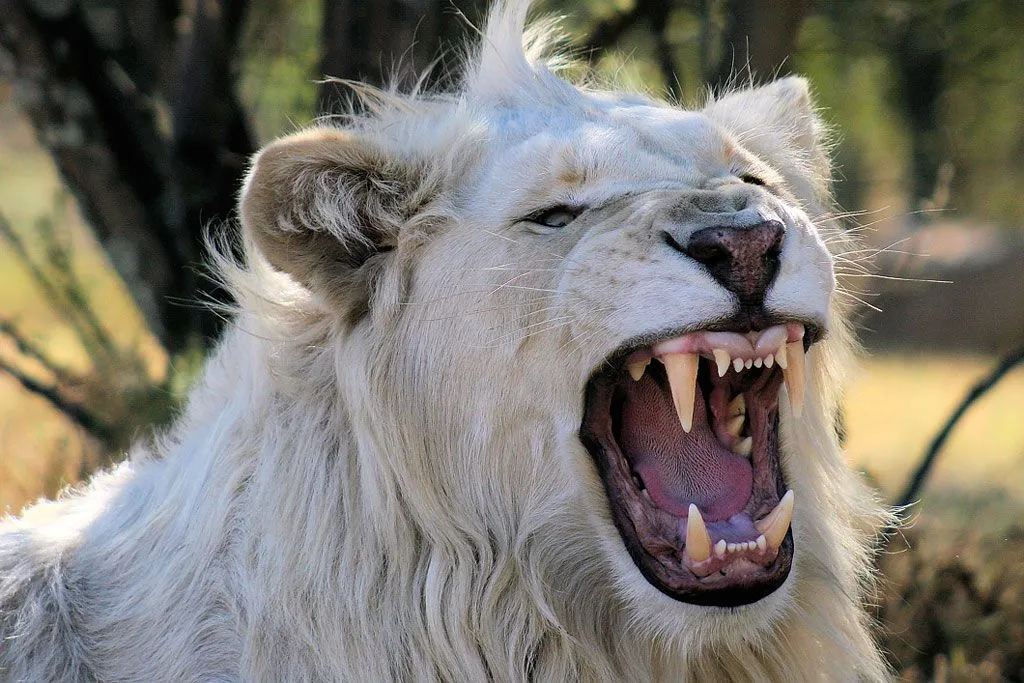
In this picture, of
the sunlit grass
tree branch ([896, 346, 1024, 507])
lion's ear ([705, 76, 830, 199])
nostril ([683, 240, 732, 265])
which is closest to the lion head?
nostril ([683, 240, 732, 265])

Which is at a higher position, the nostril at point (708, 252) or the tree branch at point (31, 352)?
the nostril at point (708, 252)

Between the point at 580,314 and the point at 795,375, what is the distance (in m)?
0.52

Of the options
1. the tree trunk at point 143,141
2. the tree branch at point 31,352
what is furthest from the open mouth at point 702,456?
the tree branch at point 31,352

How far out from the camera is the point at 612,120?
303 cm

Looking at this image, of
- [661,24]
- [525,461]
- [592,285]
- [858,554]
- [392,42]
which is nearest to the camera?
[592,285]

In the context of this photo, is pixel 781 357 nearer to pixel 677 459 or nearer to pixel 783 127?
pixel 677 459

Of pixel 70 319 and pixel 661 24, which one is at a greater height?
pixel 661 24

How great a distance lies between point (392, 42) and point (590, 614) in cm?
257

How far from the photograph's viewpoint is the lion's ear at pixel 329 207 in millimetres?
2846

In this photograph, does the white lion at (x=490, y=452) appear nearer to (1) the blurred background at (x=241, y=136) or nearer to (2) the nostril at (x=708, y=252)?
(2) the nostril at (x=708, y=252)

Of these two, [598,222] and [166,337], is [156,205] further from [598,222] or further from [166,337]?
[598,222]

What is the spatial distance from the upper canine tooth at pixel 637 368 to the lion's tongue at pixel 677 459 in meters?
0.12

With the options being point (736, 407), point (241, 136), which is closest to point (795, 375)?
point (736, 407)

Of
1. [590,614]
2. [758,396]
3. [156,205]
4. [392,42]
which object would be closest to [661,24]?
[392,42]
